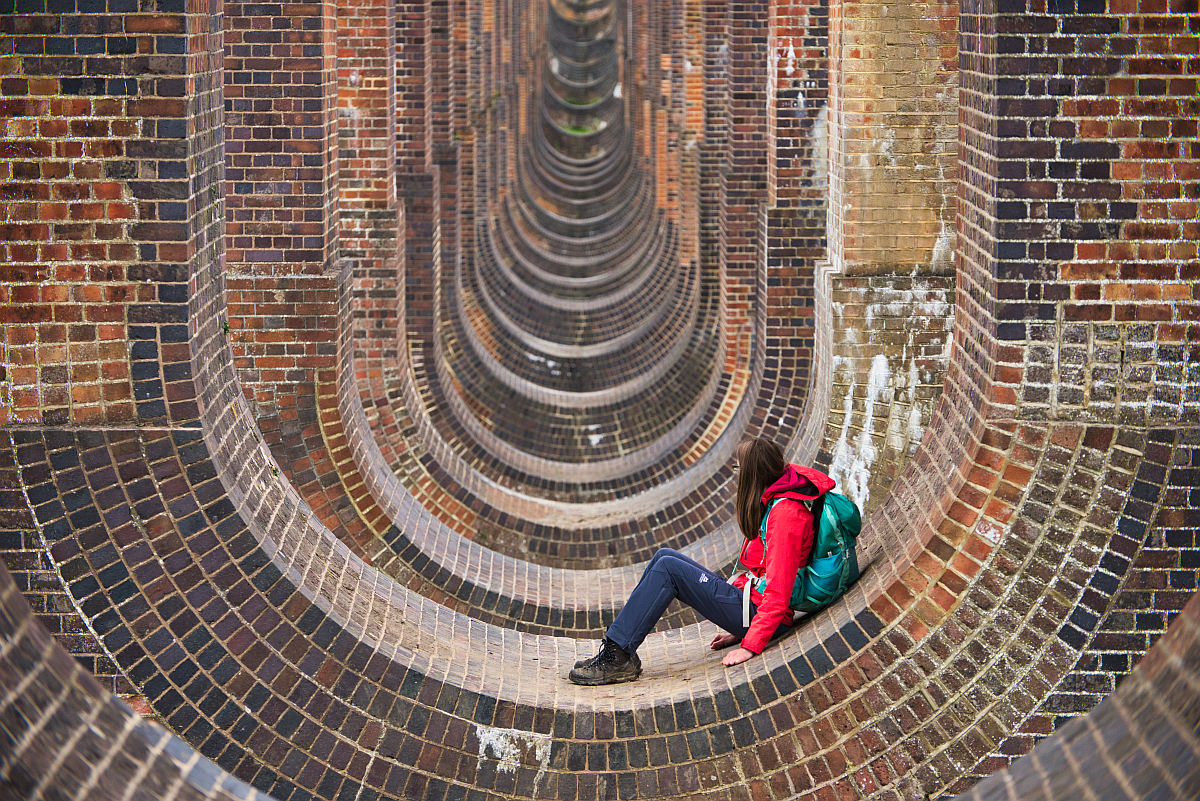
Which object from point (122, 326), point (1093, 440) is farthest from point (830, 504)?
point (122, 326)

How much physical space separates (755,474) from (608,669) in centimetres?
102

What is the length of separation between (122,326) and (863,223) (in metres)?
4.60

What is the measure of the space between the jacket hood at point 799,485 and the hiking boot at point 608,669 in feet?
3.00

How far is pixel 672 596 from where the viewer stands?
17.4 feet

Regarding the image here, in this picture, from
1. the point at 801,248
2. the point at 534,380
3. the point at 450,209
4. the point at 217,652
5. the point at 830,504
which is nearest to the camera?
the point at 217,652

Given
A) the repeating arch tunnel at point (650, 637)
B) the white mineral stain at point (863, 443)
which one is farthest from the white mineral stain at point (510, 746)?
the white mineral stain at point (863, 443)

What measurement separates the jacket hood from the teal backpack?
0.03 metres

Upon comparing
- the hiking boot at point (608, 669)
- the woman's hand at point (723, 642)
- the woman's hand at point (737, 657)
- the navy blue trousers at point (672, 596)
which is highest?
the navy blue trousers at point (672, 596)

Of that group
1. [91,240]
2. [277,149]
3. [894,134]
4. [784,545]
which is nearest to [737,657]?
[784,545]

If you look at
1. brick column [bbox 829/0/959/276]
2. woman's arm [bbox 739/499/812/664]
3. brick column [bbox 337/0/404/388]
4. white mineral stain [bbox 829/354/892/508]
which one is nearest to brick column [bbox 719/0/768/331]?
brick column [bbox 337/0/404/388]

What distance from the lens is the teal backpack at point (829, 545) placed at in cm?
488

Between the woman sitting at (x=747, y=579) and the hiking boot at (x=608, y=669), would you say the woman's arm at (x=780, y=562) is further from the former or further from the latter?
the hiking boot at (x=608, y=669)

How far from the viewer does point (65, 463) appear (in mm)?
4449

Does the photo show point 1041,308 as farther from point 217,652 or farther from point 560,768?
point 217,652
